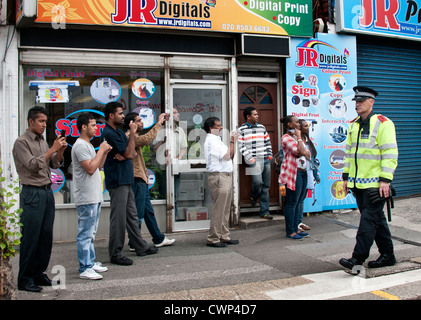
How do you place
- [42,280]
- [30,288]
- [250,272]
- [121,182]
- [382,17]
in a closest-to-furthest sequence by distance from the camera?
1. [30,288]
2. [42,280]
3. [250,272]
4. [121,182]
5. [382,17]

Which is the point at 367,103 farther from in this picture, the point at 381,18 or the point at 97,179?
the point at 381,18

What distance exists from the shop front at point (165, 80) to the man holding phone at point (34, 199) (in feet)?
7.79

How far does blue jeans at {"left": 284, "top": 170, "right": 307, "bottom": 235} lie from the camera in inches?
284

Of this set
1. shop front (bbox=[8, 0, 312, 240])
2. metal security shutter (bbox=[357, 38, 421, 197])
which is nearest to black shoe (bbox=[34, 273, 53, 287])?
shop front (bbox=[8, 0, 312, 240])

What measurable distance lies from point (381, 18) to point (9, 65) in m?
7.49

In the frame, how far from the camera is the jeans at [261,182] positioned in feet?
27.1

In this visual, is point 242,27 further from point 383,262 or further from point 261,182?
point 383,262

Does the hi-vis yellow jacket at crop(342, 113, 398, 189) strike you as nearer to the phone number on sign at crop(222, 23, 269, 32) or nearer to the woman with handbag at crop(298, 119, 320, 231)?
the woman with handbag at crop(298, 119, 320, 231)

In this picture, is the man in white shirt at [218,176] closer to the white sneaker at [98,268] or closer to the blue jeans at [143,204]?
the blue jeans at [143,204]

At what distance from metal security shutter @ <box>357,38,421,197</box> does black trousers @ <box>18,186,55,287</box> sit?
733 centimetres

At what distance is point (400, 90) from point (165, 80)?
566cm

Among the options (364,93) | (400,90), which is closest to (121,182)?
(364,93)

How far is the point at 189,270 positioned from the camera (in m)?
5.75

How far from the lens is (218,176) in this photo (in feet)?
22.8
